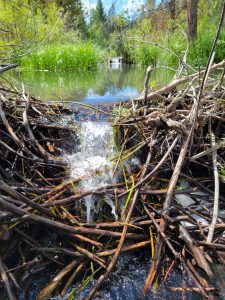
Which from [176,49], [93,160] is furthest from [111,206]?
[176,49]

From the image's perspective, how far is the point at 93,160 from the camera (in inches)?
106

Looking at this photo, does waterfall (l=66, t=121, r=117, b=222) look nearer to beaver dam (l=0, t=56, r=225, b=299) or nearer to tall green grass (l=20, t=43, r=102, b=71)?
beaver dam (l=0, t=56, r=225, b=299)

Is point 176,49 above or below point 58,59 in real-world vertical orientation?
above

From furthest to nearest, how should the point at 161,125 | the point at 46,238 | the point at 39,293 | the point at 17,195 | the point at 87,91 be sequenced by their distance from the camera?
the point at 87,91 → the point at 161,125 → the point at 46,238 → the point at 39,293 → the point at 17,195

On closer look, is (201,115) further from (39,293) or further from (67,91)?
(67,91)

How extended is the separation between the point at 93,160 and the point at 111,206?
0.69 meters

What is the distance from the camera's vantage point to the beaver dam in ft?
5.34

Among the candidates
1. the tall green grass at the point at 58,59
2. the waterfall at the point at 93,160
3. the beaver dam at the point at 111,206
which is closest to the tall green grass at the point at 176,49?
the tall green grass at the point at 58,59

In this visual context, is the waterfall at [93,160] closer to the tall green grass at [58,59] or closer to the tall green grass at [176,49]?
the tall green grass at [176,49]

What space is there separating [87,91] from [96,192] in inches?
167

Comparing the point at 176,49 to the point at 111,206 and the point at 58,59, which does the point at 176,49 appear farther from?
the point at 111,206

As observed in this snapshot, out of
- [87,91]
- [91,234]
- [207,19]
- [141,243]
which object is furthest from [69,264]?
[207,19]

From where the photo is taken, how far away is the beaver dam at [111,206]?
1628mm

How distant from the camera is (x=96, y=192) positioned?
1.95m
